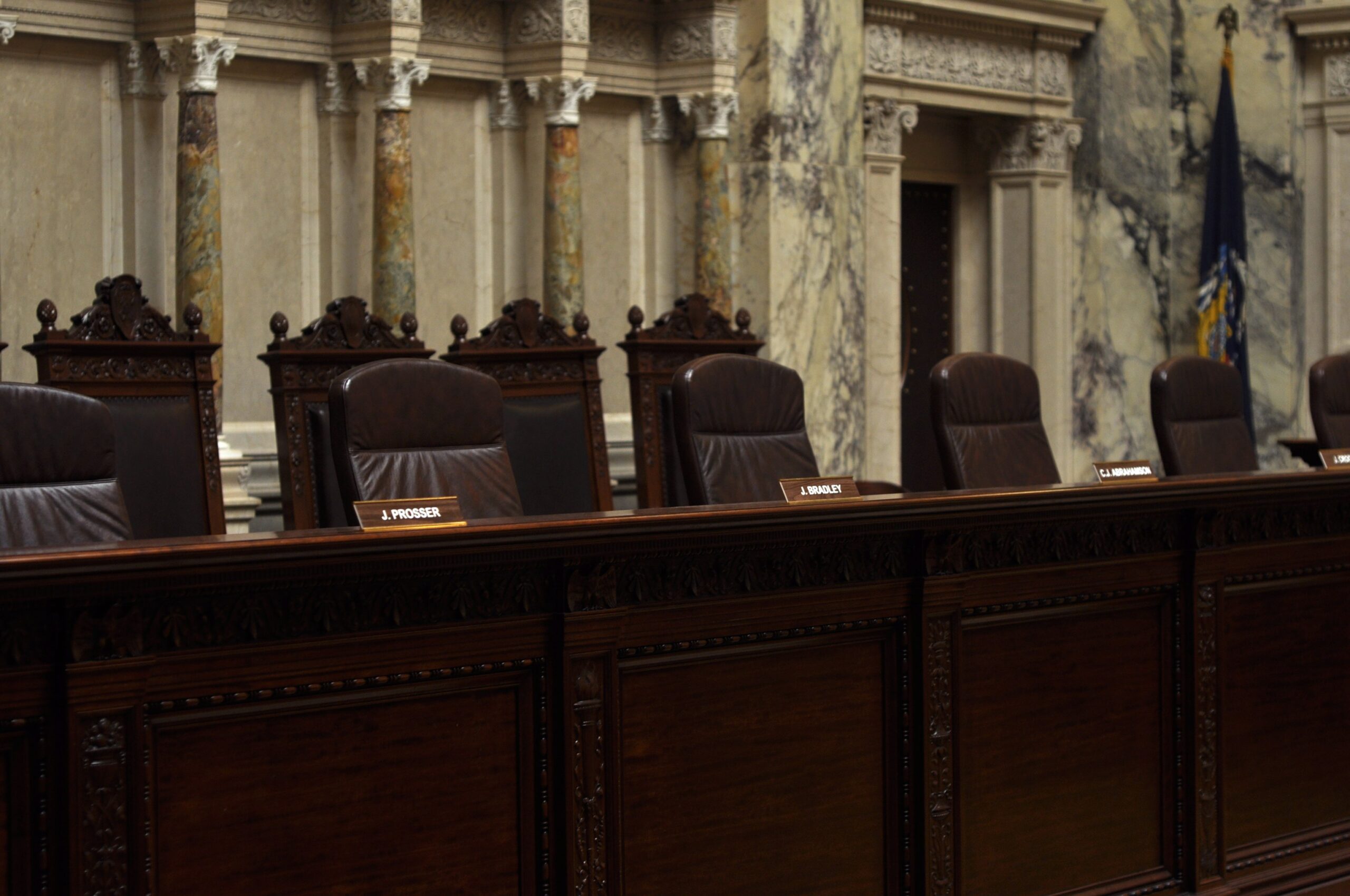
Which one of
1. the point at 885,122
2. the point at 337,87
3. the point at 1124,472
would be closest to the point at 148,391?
the point at 337,87

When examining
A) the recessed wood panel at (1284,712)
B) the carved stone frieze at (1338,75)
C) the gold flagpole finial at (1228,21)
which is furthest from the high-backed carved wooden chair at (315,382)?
the carved stone frieze at (1338,75)

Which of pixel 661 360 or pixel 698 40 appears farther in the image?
pixel 698 40

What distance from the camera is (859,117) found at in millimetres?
7621

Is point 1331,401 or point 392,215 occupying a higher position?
point 392,215

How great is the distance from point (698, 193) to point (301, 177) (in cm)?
182

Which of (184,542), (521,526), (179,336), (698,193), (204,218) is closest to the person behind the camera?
(184,542)

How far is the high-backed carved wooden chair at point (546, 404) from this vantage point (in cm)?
484

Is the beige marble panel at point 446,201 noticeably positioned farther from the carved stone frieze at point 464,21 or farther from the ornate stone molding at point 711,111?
the ornate stone molding at point 711,111

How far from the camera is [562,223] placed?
656cm

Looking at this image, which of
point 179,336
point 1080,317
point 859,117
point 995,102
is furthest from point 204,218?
point 1080,317

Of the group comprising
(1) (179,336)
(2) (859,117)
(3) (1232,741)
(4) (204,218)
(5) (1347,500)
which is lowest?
(3) (1232,741)

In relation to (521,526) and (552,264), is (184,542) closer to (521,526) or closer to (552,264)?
(521,526)

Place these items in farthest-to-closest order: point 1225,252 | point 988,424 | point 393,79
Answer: point 1225,252
point 393,79
point 988,424

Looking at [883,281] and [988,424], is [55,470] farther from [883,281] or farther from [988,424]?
[883,281]
